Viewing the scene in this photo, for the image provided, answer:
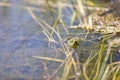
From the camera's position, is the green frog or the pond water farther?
the green frog

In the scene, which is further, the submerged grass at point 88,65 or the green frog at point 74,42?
the green frog at point 74,42

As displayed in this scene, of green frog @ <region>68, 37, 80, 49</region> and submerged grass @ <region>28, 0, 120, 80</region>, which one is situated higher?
green frog @ <region>68, 37, 80, 49</region>

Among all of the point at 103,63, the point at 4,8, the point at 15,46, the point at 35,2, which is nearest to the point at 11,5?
the point at 4,8

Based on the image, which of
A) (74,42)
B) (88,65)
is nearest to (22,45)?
(74,42)

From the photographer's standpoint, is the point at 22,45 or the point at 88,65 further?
the point at 22,45

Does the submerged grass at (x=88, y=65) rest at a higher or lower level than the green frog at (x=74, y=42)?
lower

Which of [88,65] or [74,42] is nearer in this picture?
[88,65]

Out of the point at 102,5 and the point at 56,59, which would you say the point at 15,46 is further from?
the point at 102,5

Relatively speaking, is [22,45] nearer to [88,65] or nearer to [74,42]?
[74,42]
